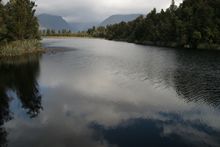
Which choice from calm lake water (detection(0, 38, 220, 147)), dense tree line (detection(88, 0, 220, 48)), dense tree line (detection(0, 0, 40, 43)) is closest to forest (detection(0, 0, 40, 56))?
dense tree line (detection(0, 0, 40, 43))

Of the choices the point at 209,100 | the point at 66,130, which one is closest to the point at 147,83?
the point at 209,100

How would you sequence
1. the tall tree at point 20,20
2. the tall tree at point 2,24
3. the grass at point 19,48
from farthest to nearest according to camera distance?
the tall tree at point 20,20 < the grass at point 19,48 < the tall tree at point 2,24

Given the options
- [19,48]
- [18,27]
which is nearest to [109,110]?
[19,48]

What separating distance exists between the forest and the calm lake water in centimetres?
3482

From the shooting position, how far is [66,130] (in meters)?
25.2

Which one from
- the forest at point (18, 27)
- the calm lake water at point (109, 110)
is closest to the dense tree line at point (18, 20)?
the forest at point (18, 27)

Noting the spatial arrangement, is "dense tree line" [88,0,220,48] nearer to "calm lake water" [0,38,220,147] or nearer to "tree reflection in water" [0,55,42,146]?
"calm lake water" [0,38,220,147]

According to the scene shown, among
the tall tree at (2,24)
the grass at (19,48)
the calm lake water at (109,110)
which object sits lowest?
the calm lake water at (109,110)

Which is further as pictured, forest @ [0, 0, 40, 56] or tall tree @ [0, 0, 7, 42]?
forest @ [0, 0, 40, 56]

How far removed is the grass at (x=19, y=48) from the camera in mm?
83200

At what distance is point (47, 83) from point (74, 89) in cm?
660

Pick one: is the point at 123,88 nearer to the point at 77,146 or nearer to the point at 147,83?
the point at 147,83

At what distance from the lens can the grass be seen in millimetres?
83200

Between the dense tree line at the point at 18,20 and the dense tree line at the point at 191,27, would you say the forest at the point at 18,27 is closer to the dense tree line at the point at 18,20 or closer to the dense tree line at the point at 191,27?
the dense tree line at the point at 18,20
